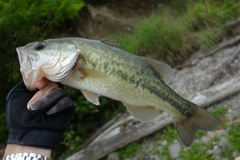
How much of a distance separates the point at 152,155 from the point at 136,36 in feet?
10.8

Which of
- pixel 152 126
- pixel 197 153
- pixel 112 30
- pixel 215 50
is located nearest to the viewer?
pixel 197 153

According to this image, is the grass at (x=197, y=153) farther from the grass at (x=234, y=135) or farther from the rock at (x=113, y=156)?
the rock at (x=113, y=156)

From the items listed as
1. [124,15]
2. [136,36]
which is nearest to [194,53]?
[136,36]

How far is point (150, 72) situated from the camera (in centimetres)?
275

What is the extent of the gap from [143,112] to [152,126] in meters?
2.45

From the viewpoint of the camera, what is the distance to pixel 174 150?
187 inches

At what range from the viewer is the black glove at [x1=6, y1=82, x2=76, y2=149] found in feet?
8.27

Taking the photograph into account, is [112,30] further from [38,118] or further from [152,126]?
[38,118]

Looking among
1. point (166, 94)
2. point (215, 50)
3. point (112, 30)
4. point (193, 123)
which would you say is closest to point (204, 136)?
point (193, 123)

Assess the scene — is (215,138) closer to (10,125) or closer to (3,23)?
(10,125)

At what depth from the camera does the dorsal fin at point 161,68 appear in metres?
2.79

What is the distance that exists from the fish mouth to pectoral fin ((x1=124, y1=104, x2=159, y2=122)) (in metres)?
0.80

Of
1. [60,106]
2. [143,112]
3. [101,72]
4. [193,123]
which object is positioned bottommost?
[193,123]

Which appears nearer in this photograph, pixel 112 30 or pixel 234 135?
pixel 234 135
